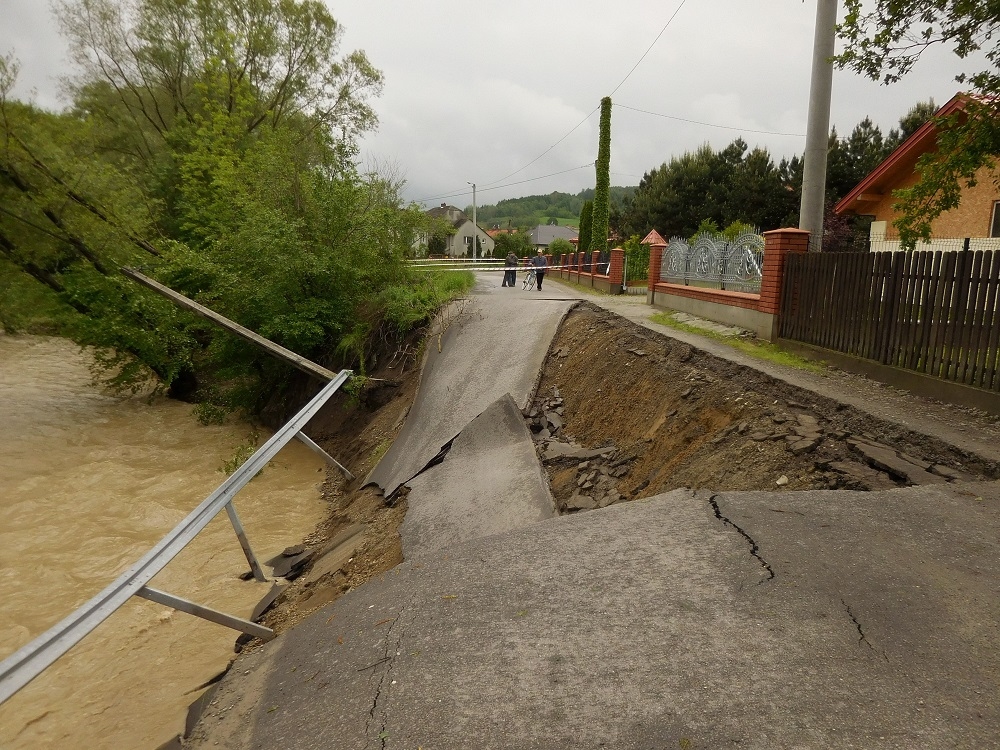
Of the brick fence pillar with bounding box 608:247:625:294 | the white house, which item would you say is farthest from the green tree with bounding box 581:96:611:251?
the white house

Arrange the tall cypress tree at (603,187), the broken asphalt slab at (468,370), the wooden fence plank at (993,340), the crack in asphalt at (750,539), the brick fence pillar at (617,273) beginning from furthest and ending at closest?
the tall cypress tree at (603,187) → the brick fence pillar at (617,273) → the broken asphalt slab at (468,370) → the wooden fence plank at (993,340) → the crack in asphalt at (750,539)

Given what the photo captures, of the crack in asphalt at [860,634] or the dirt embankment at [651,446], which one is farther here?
the dirt embankment at [651,446]

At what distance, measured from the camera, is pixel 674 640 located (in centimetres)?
300

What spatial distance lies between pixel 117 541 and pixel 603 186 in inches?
964

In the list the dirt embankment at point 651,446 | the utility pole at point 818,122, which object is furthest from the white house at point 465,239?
the dirt embankment at point 651,446

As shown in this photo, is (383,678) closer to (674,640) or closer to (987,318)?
(674,640)

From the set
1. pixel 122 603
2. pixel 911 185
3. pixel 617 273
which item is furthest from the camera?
pixel 617 273

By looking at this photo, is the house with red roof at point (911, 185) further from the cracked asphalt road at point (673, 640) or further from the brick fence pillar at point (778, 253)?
the cracked asphalt road at point (673, 640)

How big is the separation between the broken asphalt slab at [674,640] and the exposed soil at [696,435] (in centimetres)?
39

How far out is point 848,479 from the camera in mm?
4527

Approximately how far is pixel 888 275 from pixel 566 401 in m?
4.29

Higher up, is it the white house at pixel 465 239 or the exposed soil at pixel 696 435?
the white house at pixel 465 239

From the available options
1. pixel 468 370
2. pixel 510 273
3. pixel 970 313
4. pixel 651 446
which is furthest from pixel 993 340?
pixel 510 273

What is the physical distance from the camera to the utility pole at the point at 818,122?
9.23 meters
